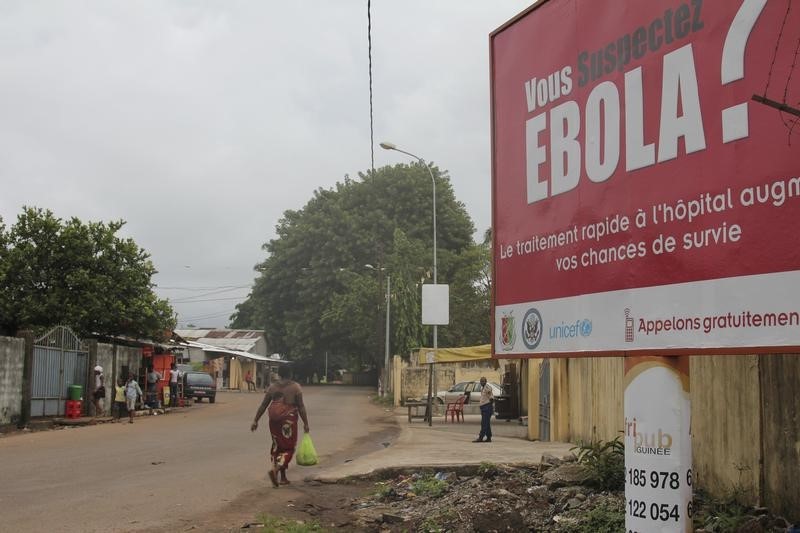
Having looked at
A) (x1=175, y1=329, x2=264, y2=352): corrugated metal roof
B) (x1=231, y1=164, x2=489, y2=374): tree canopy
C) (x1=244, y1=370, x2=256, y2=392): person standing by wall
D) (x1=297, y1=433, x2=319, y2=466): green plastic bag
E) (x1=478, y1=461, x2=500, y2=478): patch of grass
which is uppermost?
(x1=231, y1=164, x2=489, y2=374): tree canopy

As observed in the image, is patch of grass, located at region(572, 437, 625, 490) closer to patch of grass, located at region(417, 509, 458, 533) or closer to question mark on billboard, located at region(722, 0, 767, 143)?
patch of grass, located at region(417, 509, 458, 533)

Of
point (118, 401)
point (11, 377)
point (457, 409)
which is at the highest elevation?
point (11, 377)

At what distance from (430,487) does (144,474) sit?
4556 mm

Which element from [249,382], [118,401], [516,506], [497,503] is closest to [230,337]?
[249,382]

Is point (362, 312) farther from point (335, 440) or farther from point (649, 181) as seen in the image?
point (649, 181)

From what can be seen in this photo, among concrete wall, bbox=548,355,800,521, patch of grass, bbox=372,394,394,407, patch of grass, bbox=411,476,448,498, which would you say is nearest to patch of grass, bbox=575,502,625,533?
concrete wall, bbox=548,355,800,521

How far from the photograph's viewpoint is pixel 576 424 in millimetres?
15547

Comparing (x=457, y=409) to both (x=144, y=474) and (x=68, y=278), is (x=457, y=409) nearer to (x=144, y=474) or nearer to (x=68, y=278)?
(x=68, y=278)

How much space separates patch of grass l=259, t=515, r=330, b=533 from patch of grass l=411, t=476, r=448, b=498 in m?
1.86

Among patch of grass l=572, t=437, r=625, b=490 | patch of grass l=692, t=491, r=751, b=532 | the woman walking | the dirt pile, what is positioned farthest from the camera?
the woman walking

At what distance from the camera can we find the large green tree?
25.4 metres

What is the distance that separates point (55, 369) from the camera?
76.0 feet

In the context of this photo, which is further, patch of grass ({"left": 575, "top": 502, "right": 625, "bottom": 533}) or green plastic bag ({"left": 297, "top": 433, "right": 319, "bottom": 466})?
green plastic bag ({"left": 297, "top": 433, "right": 319, "bottom": 466})

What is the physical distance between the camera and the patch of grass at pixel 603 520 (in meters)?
6.74
